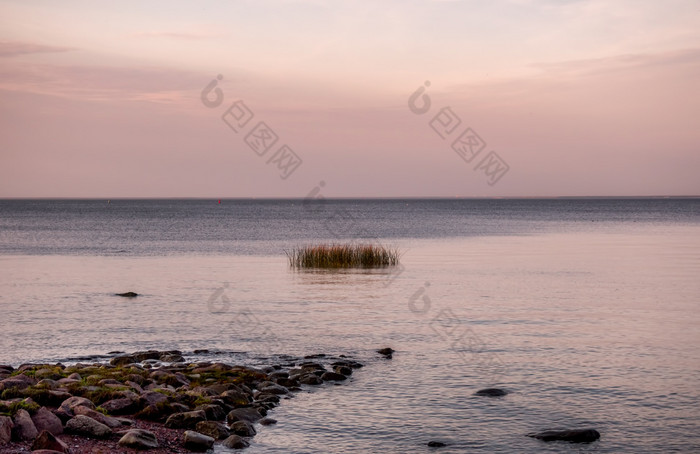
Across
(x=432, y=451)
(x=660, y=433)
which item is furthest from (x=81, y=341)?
(x=660, y=433)

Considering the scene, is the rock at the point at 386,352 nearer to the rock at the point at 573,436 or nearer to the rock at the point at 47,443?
the rock at the point at 573,436

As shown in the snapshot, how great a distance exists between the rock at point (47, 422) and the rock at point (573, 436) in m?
10.5

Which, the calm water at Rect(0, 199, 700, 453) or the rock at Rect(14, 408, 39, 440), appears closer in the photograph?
the rock at Rect(14, 408, 39, 440)

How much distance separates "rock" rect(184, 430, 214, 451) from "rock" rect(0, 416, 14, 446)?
3.52 meters

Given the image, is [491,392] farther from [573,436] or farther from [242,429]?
[242,429]

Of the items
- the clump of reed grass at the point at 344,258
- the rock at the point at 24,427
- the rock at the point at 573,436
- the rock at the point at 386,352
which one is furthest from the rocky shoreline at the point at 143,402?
the clump of reed grass at the point at 344,258

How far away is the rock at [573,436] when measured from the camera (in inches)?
640

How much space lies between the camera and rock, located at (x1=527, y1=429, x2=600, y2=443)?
16.3 meters

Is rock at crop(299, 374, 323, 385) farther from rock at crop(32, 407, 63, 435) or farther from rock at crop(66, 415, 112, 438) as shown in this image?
rock at crop(32, 407, 63, 435)

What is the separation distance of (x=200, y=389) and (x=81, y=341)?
35.7 feet

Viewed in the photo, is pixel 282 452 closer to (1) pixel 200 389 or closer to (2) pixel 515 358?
(1) pixel 200 389

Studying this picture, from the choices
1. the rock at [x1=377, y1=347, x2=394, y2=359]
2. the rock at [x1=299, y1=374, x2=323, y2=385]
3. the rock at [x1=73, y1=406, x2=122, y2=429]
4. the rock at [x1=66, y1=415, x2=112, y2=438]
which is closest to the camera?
the rock at [x1=66, y1=415, x2=112, y2=438]

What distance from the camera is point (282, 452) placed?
15.6 m

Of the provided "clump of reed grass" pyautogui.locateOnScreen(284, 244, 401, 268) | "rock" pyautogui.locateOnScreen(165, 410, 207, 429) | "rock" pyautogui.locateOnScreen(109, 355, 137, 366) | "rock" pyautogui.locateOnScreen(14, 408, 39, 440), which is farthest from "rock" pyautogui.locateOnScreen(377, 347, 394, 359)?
"clump of reed grass" pyautogui.locateOnScreen(284, 244, 401, 268)
